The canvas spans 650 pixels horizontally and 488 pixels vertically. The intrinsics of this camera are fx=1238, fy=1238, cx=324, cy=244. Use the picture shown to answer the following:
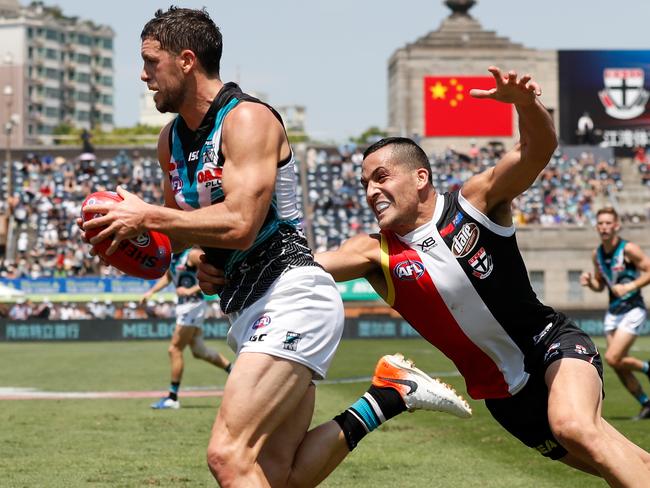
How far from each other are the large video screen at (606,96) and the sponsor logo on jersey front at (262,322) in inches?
2327

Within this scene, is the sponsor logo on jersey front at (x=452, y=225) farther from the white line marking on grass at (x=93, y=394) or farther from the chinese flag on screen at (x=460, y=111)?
the chinese flag on screen at (x=460, y=111)

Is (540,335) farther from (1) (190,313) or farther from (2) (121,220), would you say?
(1) (190,313)

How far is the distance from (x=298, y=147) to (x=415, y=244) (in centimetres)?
5350

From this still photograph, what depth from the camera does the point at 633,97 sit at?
64.1m

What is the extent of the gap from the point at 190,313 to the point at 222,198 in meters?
10.7

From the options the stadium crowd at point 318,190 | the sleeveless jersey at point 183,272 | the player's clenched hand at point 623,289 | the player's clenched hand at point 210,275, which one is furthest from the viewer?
the stadium crowd at point 318,190

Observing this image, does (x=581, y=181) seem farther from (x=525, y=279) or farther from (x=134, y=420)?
(x=525, y=279)

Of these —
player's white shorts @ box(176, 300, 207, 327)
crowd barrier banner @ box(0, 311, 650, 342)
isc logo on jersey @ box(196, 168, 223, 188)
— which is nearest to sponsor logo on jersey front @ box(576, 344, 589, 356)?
isc logo on jersey @ box(196, 168, 223, 188)

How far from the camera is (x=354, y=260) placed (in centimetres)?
687

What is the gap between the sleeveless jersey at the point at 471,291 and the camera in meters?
6.62

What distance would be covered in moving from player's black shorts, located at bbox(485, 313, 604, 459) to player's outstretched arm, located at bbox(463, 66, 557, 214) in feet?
2.64

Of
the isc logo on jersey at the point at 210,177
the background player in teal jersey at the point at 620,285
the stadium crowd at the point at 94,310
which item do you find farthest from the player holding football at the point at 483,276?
the stadium crowd at the point at 94,310

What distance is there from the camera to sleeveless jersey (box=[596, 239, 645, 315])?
15.0 m

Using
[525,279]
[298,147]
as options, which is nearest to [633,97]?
[298,147]
